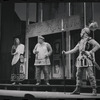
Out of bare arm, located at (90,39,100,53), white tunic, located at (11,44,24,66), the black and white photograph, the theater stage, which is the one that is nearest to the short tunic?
the black and white photograph

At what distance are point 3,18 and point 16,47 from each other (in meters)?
0.87

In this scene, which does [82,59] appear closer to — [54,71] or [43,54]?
[54,71]

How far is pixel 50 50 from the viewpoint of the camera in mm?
7145

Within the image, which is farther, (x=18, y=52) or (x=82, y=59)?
(x=18, y=52)

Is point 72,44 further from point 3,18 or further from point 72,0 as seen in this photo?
point 3,18

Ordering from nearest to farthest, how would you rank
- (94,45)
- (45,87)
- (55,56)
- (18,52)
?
(94,45) < (45,87) < (55,56) < (18,52)

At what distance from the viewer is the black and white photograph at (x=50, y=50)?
668cm

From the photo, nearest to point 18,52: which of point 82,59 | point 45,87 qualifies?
point 45,87

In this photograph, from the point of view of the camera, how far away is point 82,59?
6652mm

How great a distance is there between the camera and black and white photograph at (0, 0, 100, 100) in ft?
21.9

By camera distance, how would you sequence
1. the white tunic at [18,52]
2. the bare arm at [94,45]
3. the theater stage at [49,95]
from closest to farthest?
the theater stage at [49,95]
the bare arm at [94,45]
the white tunic at [18,52]

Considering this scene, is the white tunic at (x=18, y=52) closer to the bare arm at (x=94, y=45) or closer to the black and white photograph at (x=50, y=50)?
the black and white photograph at (x=50, y=50)

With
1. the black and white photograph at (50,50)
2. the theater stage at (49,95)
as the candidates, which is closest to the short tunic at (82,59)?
the black and white photograph at (50,50)

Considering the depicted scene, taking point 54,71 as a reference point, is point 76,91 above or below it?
below
